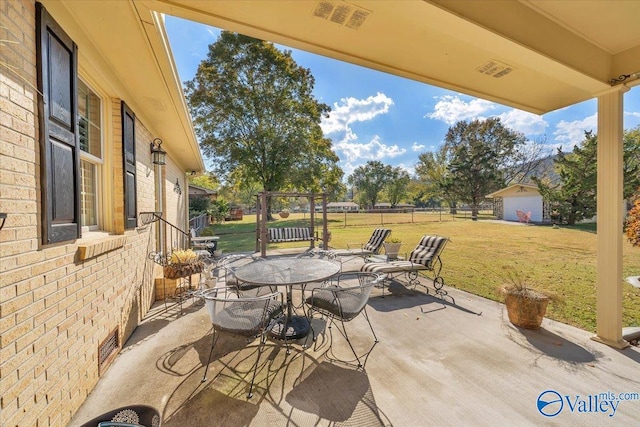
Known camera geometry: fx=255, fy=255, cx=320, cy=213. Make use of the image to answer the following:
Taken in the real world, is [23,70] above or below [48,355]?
above

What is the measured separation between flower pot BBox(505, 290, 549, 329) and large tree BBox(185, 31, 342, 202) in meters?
14.3

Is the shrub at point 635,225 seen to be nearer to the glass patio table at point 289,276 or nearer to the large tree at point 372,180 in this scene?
the glass patio table at point 289,276

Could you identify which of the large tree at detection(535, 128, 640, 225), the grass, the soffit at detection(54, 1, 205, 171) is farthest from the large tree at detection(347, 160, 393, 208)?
the soffit at detection(54, 1, 205, 171)

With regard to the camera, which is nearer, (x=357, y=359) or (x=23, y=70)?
(x=23, y=70)

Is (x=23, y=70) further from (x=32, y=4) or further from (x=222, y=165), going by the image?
(x=222, y=165)

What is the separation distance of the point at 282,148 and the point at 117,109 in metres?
13.4

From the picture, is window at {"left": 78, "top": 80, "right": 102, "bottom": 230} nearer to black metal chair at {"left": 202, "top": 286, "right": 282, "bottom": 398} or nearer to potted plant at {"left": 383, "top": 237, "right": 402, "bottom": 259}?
black metal chair at {"left": 202, "top": 286, "right": 282, "bottom": 398}

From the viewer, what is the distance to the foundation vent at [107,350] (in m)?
2.39

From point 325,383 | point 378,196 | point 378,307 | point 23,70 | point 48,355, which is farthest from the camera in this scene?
point 378,196

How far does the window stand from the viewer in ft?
8.64

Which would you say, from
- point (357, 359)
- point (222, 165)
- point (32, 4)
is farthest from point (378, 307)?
point (222, 165)

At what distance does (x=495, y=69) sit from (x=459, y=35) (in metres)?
1.16

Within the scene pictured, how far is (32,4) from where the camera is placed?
1649 millimetres

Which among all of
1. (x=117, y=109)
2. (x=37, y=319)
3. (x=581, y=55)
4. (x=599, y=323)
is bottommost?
(x=599, y=323)
